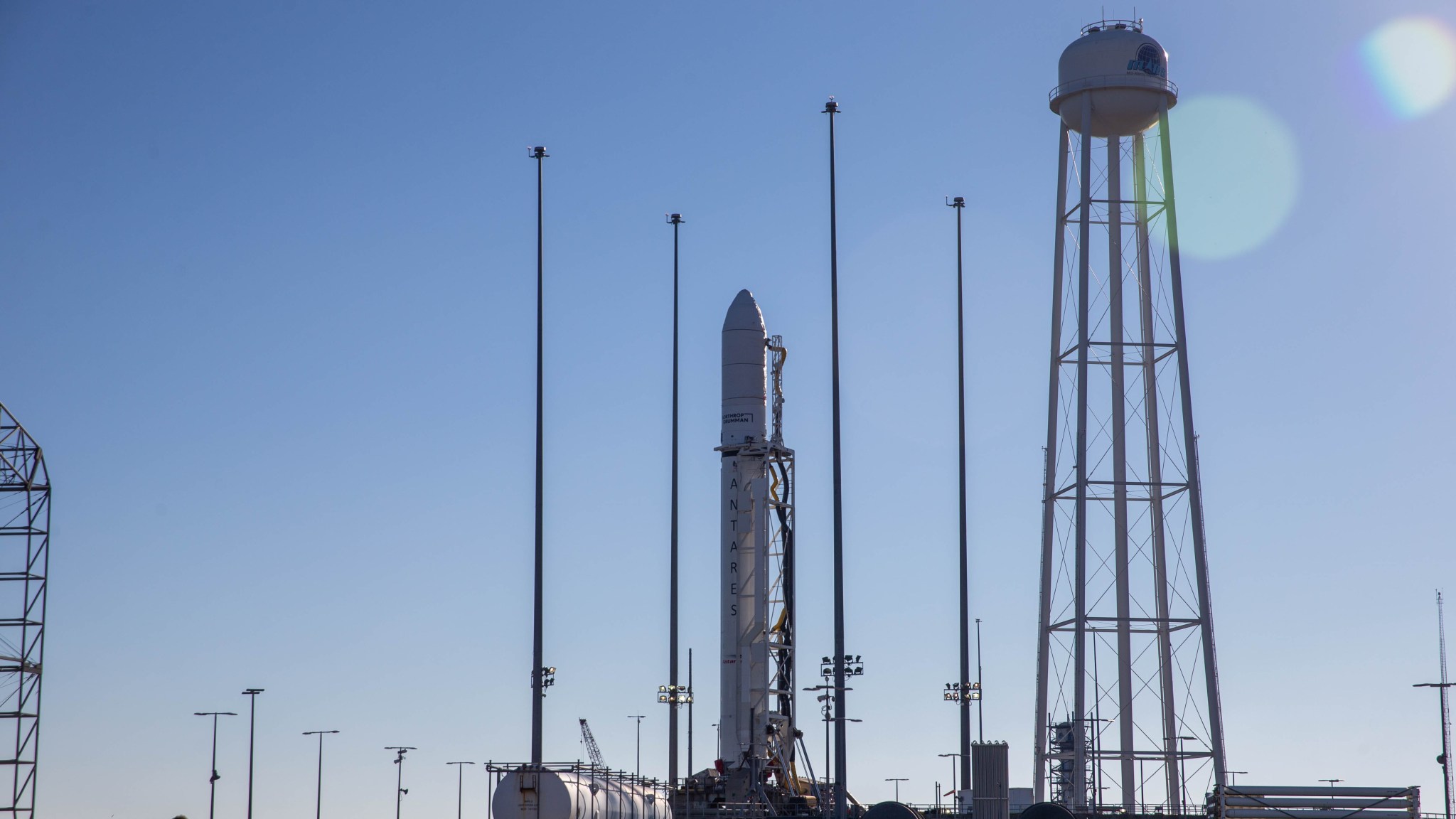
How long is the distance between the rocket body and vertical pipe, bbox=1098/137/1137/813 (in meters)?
11.8

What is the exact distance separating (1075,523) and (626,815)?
53.1 ft

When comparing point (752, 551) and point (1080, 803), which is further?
point (752, 551)

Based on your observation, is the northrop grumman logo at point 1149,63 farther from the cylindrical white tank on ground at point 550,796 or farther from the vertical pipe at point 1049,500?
the cylindrical white tank on ground at point 550,796

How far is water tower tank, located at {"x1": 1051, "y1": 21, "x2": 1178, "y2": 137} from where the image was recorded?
63031 millimetres

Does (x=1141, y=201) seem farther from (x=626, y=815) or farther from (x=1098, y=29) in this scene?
(x=626, y=815)

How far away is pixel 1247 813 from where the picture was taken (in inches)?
2173

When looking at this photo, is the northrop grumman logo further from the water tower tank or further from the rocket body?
the rocket body

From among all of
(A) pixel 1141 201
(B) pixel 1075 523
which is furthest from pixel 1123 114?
(B) pixel 1075 523

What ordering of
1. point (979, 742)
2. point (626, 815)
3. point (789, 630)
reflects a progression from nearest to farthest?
1. point (626, 815)
2. point (979, 742)
3. point (789, 630)

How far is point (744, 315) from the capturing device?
68.7 metres

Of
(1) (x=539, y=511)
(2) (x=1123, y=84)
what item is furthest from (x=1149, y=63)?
(1) (x=539, y=511)

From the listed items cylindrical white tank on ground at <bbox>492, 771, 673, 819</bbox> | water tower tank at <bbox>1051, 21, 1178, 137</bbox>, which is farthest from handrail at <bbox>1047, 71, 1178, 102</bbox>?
cylindrical white tank on ground at <bbox>492, 771, 673, 819</bbox>

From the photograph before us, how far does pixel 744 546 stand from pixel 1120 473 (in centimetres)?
1276

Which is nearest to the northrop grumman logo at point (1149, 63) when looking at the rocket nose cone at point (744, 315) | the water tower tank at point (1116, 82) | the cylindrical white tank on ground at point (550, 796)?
the water tower tank at point (1116, 82)
